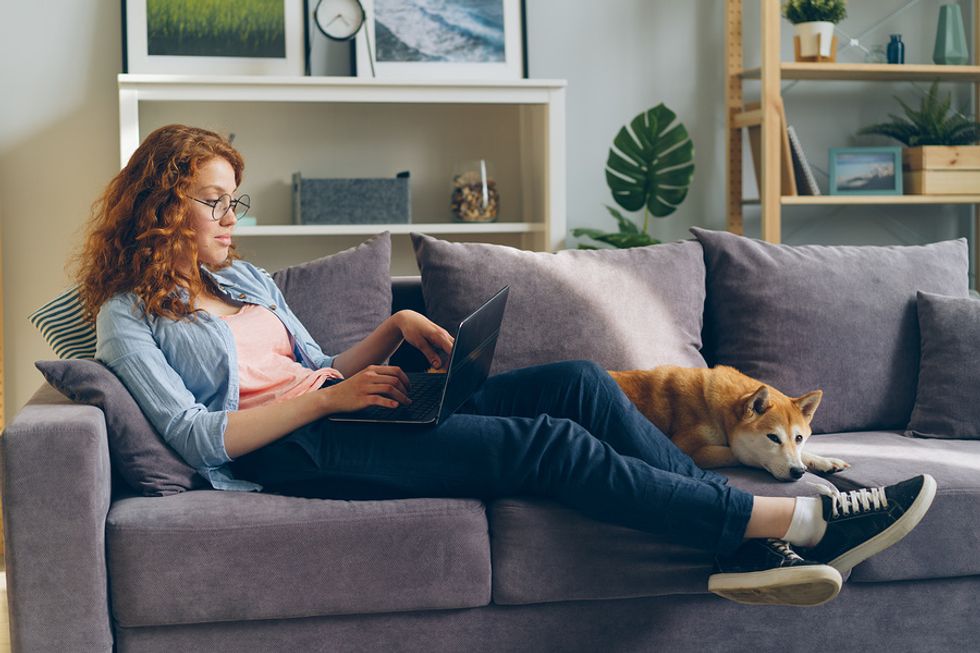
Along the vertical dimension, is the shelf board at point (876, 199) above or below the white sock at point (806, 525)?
above

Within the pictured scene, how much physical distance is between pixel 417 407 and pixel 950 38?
2.64 meters

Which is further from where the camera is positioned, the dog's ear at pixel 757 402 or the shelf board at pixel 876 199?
the shelf board at pixel 876 199

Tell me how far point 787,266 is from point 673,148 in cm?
117

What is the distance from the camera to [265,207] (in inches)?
130

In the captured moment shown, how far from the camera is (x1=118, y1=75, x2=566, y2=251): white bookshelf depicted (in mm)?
2850

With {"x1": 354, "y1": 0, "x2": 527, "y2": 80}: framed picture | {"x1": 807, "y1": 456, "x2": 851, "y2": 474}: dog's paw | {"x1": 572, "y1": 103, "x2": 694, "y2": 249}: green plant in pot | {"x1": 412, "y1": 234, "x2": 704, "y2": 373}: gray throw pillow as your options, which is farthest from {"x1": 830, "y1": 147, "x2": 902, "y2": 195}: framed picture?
{"x1": 807, "y1": 456, "x2": 851, "y2": 474}: dog's paw

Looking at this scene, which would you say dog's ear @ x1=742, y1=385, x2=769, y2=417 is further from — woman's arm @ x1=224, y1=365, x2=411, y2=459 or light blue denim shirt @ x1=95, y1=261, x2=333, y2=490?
light blue denim shirt @ x1=95, y1=261, x2=333, y2=490

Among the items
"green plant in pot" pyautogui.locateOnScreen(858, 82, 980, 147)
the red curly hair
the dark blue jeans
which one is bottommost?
the dark blue jeans

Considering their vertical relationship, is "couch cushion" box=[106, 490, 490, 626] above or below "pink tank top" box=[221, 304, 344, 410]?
below

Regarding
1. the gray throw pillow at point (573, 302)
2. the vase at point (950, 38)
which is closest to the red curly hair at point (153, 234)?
the gray throw pillow at point (573, 302)

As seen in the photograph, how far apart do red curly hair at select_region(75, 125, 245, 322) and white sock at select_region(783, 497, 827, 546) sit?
1054 millimetres

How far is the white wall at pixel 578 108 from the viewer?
312cm

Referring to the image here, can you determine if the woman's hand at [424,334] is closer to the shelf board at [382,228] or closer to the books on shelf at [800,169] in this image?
the shelf board at [382,228]

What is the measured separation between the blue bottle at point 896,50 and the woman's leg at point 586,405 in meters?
2.20
